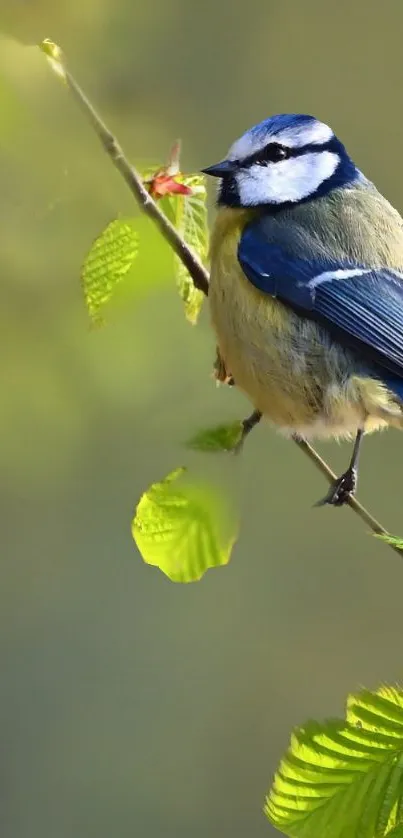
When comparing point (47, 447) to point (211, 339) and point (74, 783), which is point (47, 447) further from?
point (74, 783)

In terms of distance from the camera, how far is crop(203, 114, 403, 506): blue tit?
56 centimetres

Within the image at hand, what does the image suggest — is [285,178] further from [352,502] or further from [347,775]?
[347,775]

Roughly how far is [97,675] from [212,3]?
0.78 meters

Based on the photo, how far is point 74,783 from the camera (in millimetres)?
1121

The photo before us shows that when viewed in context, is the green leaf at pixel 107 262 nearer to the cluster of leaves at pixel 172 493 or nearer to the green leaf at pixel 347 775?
the cluster of leaves at pixel 172 493

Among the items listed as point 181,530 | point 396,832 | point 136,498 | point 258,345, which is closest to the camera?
point 396,832

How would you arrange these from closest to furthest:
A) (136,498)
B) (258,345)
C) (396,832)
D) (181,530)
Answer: (396,832) → (181,530) → (258,345) → (136,498)

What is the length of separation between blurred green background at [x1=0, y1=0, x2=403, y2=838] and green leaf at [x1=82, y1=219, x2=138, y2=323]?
26 centimetres

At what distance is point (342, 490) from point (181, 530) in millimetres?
154

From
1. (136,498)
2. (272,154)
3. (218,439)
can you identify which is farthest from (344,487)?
(136,498)

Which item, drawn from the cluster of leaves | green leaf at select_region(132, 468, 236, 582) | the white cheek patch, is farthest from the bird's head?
green leaf at select_region(132, 468, 236, 582)

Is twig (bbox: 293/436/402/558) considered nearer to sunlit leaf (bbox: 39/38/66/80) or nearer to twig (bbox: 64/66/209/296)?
twig (bbox: 64/66/209/296)

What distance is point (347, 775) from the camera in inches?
14.2

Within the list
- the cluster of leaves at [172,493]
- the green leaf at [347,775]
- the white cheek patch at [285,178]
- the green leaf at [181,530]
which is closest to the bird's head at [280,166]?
the white cheek patch at [285,178]
